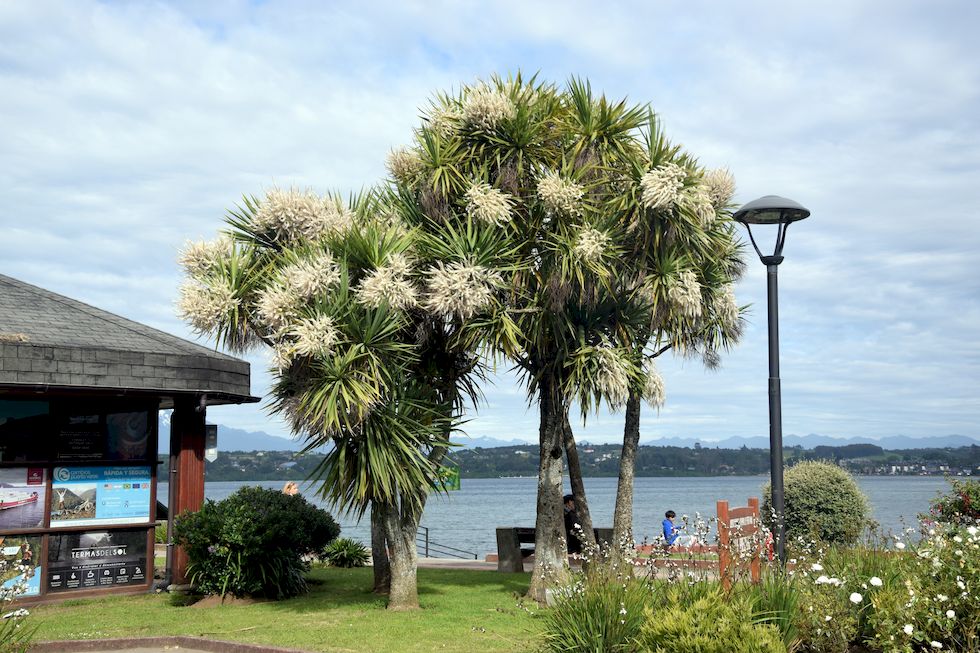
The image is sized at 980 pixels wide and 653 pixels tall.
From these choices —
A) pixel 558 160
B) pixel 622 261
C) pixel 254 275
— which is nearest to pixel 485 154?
pixel 558 160

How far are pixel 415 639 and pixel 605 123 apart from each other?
776cm

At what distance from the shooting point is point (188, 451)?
16.0 metres

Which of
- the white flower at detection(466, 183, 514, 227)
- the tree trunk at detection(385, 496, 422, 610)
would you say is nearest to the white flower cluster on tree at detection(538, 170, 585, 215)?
the white flower at detection(466, 183, 514, 227)

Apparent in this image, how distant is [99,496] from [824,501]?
13.1 m

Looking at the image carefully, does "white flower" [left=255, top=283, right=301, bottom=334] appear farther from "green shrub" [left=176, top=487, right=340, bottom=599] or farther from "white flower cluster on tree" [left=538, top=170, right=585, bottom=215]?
"white flower cluster on tree" [left=538, top=170, right=585, bottom=215]

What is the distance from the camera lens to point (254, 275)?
1409 centimetres

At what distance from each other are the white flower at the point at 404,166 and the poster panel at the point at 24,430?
21.8 feet

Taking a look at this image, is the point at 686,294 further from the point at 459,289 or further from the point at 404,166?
the point at 404,166

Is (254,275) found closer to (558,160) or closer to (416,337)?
(416,337)

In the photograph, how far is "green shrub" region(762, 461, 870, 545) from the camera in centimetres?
1772

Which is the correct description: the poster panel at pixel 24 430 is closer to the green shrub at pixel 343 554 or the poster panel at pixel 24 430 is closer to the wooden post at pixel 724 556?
the green shrub at pixel 343 554

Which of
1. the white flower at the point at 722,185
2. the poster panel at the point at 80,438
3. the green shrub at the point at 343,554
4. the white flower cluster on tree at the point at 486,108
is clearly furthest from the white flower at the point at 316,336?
the green shrub at the point at 343,554

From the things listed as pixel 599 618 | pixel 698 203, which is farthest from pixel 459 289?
pixel 599 618

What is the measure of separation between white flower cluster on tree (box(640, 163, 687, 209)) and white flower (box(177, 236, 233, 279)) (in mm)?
6424
